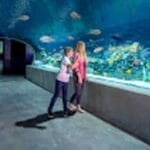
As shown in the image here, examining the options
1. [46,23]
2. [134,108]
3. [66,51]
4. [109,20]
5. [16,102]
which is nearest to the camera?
[134,108]

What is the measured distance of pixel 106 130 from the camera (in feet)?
19.9

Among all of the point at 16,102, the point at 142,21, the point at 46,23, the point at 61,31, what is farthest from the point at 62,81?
the point at 46,23

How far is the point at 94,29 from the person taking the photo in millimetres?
8953

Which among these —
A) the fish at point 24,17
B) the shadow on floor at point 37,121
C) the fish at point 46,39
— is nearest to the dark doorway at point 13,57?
the fish at point 24,17

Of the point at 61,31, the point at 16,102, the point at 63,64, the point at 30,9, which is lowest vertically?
the point at 16,102

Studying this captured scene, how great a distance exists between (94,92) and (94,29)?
231 centimetres

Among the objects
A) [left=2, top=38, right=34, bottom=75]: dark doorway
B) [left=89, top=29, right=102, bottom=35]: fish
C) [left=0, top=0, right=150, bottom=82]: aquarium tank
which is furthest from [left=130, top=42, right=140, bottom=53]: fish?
[left=2, top=38, right=34, bottom=75]: dark doorway

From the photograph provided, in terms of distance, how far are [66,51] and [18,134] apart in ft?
6.72

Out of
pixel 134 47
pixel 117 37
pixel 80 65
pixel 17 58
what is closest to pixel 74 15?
pixel 117 37

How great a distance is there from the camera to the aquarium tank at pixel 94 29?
6.64 metres

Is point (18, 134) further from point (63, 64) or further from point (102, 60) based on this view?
point (102, 60)

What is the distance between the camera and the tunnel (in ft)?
17.9

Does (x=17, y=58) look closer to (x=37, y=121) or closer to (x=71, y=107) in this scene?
(x=71, y=107)

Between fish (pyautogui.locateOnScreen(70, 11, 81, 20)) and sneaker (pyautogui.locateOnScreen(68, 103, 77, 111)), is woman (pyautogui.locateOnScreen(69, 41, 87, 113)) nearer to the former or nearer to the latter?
sneaker (pyautogui.locateOnScreen(68, 103, 77, 111))
